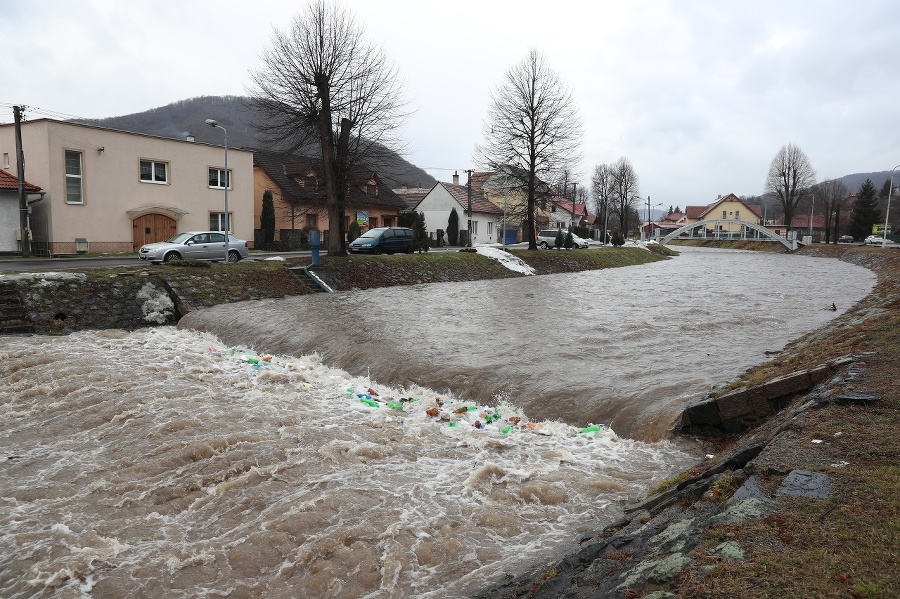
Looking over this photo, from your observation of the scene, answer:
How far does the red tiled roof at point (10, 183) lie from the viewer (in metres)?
28.0

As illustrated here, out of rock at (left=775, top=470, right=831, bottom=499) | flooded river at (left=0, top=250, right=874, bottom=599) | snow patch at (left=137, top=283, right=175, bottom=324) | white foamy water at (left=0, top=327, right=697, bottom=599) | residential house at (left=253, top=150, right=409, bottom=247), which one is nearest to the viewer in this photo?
rock at (left=775, top=470, right=831, bottom=499)

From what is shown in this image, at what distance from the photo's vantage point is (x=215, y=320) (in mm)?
16672

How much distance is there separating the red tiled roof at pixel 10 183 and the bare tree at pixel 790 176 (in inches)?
3772

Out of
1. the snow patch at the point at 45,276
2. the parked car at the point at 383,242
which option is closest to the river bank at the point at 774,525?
the snow patch at the point at 45,276

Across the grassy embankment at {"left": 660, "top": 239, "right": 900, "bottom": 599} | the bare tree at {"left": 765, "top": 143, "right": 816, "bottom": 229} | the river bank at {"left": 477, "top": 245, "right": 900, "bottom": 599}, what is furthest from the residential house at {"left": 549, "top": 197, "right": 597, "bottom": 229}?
the grassy embankment at {"left": 660, "top": 239, "right": 900, "bottom": 599}

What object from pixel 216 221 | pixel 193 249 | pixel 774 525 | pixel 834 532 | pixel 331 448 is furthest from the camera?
pixel 216 221

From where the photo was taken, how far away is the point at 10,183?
92.8 feet

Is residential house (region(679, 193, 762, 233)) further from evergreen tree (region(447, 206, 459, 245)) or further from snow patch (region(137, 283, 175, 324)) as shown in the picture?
snow patch (region(137, 283, 175, 324))

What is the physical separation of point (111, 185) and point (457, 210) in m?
33.4

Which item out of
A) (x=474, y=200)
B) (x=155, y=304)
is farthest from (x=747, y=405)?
(x=474, y=200)

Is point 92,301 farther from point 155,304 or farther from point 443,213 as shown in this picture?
point 443,213

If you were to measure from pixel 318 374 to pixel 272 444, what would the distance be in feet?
13.2

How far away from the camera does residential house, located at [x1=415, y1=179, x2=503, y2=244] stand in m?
58.1

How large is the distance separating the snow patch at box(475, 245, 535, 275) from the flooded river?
19.0 metres
